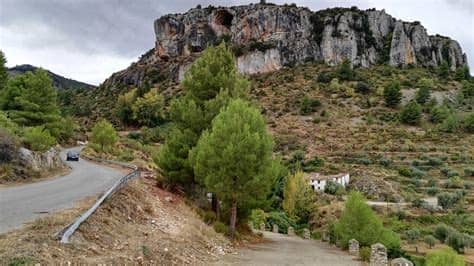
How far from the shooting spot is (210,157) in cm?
1714

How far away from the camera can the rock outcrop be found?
107 metres

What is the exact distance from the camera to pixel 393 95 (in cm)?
Answer: 8081

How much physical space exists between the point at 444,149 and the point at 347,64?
3943 centimetres

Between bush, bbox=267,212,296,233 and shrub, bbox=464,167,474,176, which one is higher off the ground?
shrub, bbox=464,167,474,176

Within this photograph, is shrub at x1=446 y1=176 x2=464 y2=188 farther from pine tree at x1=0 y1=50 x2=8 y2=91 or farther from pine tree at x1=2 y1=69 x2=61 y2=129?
pine tree at x1=0 y1=50 x2=8 y2=91

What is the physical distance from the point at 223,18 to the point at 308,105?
52.0m

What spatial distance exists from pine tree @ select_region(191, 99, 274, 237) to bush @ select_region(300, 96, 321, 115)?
207 ft

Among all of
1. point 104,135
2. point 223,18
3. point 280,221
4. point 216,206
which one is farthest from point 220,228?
point 223,18

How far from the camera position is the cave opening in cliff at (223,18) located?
12100cm

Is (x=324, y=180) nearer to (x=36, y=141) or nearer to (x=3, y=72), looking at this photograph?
(x=36, y=141)

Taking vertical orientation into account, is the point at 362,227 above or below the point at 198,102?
below

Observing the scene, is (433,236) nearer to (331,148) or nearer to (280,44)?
(331,148)

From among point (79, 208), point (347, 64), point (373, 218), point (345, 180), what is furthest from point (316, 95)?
point (79, 208)

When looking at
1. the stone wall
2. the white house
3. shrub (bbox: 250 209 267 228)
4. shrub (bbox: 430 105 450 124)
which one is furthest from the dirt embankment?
shrub (bbox: 430 105 450 124)
